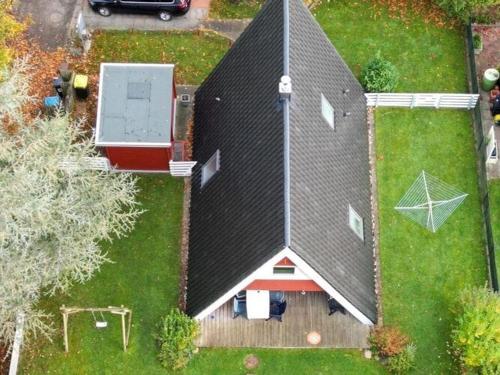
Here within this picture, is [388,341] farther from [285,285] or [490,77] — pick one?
[490,77]

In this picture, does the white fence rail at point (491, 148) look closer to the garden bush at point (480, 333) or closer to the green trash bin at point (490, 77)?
the green trash bin at point (490, 77)

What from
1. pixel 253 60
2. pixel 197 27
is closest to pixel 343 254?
pixel 253 60

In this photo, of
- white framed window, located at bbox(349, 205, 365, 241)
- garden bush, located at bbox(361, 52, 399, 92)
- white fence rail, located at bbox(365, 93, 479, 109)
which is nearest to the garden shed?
white framed window, located at bbox(349, 205, 365, 241)

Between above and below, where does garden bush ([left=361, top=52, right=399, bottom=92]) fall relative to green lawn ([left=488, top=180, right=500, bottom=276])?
above

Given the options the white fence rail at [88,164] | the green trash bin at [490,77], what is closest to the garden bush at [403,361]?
the green trash bin at [490,77]

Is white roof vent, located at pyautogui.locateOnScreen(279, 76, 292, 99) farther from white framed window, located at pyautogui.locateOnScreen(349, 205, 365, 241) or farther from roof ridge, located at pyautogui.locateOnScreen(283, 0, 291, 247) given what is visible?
white framed window, located at pyautogui.locateOnScreen(349, 205, 365, 241)

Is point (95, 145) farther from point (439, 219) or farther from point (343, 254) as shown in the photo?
point (439, 219)
